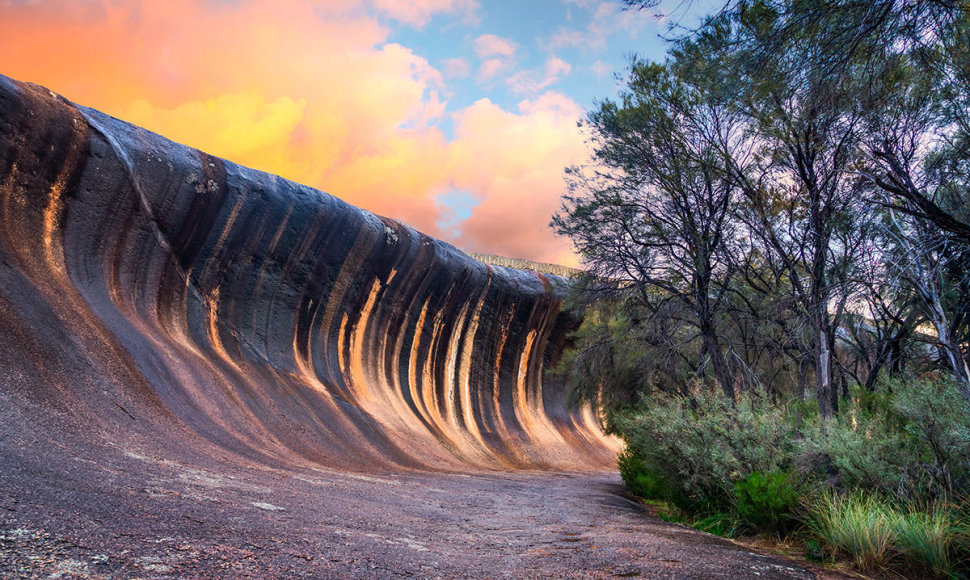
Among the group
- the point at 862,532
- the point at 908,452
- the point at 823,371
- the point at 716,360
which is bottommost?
the point at 862,532

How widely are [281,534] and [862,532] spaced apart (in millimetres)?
4902

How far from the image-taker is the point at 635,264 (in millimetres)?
14906

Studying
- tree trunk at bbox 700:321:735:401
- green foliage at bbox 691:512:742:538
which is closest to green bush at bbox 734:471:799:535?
green foliage at bbox 691:512:742:538

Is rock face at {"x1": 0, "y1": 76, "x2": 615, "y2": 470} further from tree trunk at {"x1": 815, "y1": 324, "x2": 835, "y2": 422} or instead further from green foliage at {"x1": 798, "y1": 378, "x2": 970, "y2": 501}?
tree trunk at {"x1": 815, "y1": 324, "x2": 835, "y2": 422}

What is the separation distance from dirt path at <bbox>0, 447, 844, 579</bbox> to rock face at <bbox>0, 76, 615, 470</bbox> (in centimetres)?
149

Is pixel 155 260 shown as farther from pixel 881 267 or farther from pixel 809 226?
pixel 881 267

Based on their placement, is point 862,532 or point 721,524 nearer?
point 862,532

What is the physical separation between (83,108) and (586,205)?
12.1 metres

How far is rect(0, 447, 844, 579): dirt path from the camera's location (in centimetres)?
340

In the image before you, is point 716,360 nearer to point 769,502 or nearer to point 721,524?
point 721,524

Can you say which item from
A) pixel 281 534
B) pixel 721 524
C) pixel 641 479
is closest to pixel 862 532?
pixel 721 524

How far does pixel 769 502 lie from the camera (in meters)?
6.51


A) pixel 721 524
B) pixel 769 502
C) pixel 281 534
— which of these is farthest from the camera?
pixel 721 524

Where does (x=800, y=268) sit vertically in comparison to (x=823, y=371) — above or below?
above
